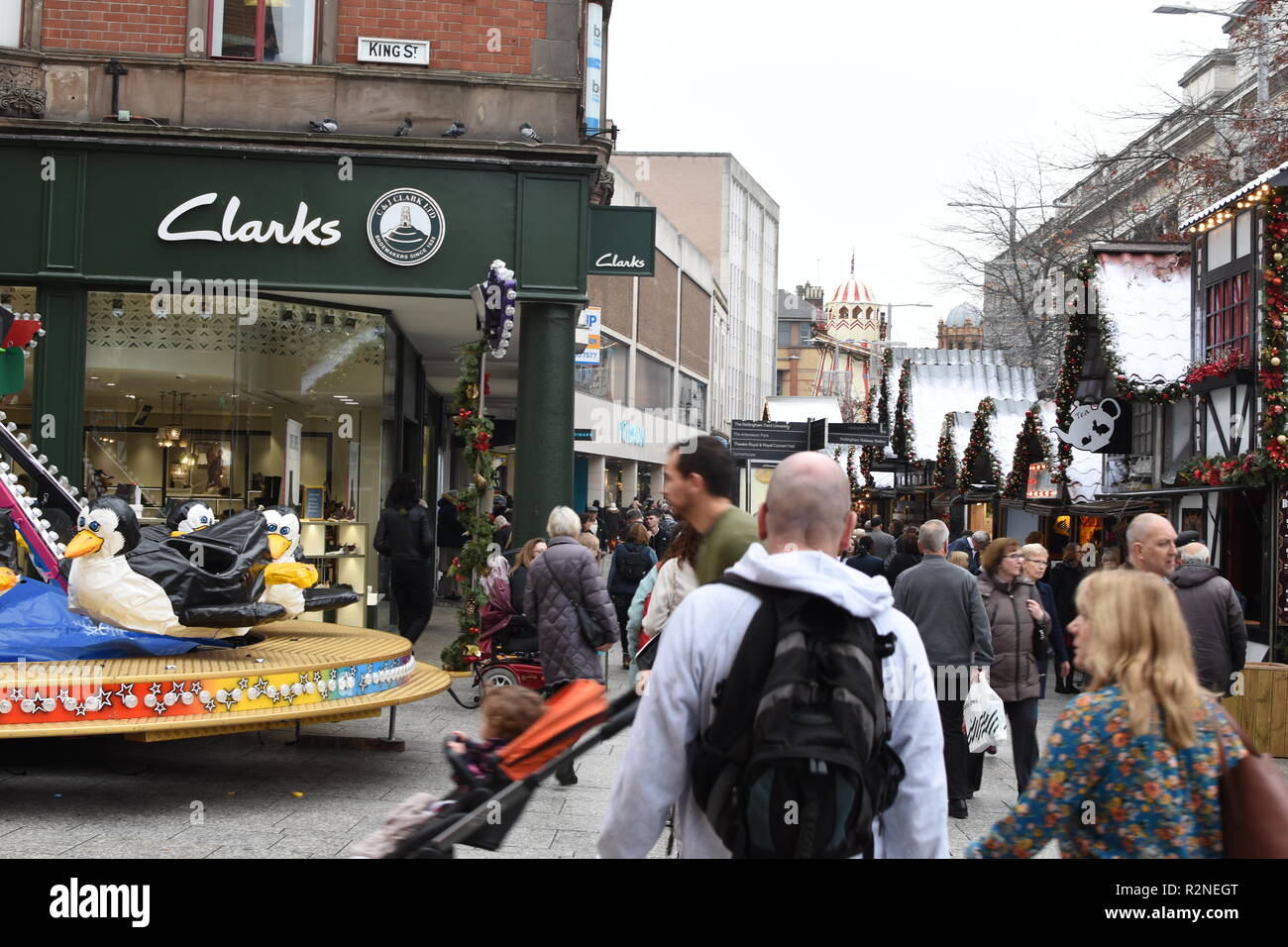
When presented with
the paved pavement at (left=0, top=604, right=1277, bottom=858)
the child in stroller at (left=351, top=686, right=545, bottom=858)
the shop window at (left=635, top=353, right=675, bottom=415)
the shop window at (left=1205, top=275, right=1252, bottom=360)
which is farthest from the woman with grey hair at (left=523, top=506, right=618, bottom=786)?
the shop window at (left=635, top=353, right=675, bottom=415)

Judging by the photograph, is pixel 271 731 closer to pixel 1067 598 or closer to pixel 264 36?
pixel 264 36

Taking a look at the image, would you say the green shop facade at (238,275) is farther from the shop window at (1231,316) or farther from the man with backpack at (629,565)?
the shop window at (1231,316)

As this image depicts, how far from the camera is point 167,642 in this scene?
8.55m

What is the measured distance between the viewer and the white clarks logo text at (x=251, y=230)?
14.3m

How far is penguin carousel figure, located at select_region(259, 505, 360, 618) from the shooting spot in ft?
30.4

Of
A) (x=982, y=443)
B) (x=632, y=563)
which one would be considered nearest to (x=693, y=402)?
(x=982, y=443)

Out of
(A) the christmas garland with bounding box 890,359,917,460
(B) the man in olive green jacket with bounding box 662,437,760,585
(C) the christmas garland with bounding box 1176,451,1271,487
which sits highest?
(A) the christmas garland with bounding box 890,359,917,460

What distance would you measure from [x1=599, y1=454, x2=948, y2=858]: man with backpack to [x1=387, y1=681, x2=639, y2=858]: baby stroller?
0.33 m

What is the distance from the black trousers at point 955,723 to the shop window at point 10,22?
11.9 meters

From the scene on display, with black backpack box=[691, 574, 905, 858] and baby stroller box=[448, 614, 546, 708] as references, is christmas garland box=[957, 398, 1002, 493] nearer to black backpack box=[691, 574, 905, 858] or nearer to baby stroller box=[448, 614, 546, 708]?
baby stroller box=[448, 614, 546, 708]
